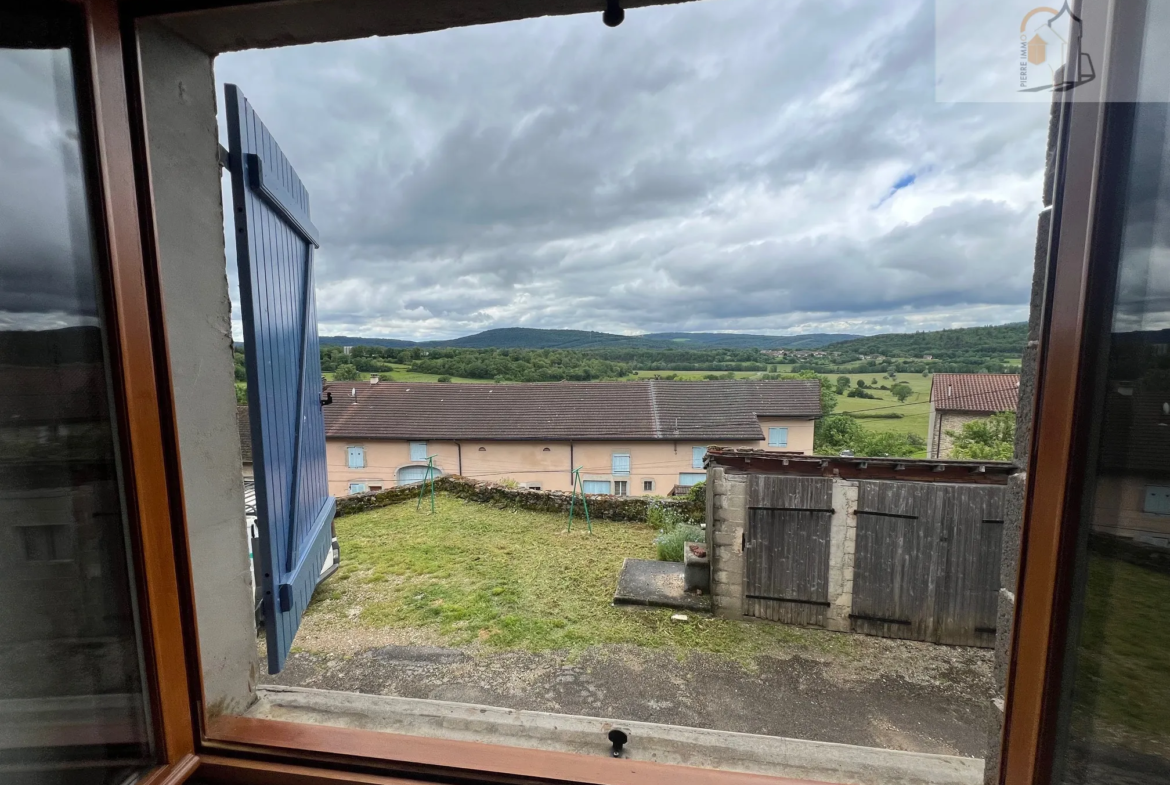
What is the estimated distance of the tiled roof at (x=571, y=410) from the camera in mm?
12442

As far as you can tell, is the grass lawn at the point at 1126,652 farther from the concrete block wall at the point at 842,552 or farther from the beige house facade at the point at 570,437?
the beige house facade at the point at 570,437

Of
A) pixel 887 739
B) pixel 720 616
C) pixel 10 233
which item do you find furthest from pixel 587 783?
pixel 720 616

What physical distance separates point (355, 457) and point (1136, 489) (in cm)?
1386

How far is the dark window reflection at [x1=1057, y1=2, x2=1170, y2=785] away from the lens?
647mm

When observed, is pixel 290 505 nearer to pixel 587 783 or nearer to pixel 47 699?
pixel 47 699

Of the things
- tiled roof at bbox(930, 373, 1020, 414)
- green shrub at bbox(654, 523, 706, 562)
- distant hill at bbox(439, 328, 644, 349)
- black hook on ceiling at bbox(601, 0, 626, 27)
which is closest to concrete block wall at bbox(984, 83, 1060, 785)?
black hook on ceiling at bbox(601, 0, 626, 27)

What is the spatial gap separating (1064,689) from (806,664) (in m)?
2.84

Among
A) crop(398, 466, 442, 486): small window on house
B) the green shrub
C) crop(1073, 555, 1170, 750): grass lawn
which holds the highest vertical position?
A: crop(1073, 555, 1170, 750): grass lawn

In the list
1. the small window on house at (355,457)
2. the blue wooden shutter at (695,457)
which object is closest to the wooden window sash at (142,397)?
the blue wooden shutter at (695,457)

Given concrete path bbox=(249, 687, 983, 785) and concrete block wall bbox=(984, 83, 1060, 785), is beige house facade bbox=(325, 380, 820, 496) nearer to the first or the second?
concrete path bbox=(249, 687, 983, 785)

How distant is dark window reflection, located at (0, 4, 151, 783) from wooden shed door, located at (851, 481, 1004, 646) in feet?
14.2

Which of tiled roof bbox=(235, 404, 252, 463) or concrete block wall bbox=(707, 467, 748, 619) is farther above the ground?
tiled roof bbox=(235, 404, 252, 463)

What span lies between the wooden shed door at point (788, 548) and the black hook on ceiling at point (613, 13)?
3.63 m

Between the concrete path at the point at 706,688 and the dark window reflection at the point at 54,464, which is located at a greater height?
the dark window reflection at the point at 54,464
